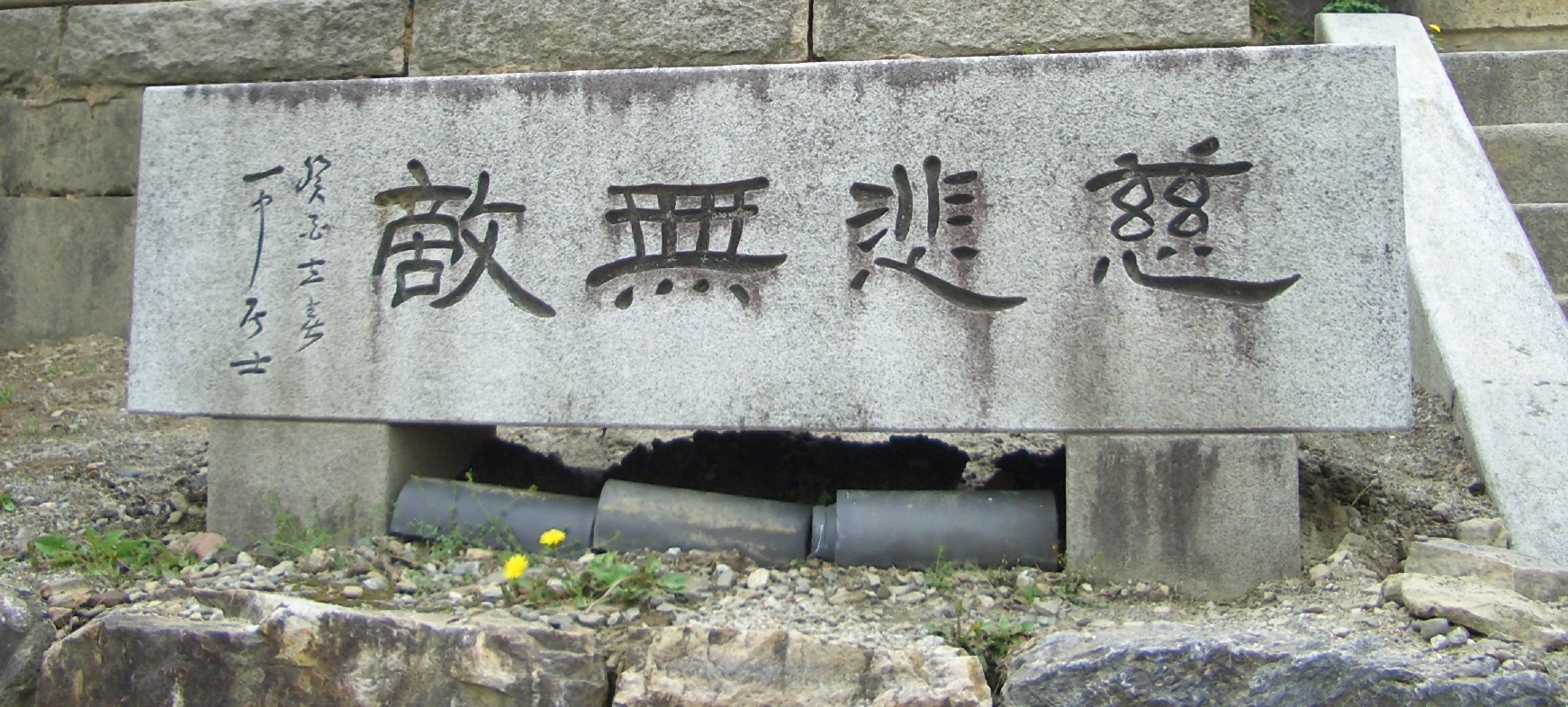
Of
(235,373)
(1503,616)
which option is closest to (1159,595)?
(1503,616)

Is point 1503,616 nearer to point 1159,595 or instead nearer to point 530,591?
point 1159,595

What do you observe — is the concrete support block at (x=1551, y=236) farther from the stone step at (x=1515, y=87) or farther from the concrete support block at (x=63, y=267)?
the concrete support block at (x=63, y=267)

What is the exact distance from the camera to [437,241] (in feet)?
9.72

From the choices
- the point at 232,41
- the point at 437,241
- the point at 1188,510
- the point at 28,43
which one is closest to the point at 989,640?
the point at 1188,510

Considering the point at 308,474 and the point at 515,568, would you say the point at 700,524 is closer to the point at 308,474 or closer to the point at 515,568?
the point at 515,568

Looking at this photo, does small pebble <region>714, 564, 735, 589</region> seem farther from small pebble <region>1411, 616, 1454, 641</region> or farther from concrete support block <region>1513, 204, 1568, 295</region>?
concrete support block <region>1513, 204, 1568, 295</region>

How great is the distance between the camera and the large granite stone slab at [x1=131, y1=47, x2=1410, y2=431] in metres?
2.63

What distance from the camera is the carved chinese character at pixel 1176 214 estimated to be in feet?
8.70

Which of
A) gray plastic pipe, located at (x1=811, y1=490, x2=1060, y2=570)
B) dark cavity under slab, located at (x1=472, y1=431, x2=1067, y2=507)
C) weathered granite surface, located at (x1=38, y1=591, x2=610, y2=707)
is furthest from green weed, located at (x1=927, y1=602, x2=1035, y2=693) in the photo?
dark cavity under slab, located at (x1=472, y1=431, x2=1067, y2=507)

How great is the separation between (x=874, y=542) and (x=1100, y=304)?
0.76m

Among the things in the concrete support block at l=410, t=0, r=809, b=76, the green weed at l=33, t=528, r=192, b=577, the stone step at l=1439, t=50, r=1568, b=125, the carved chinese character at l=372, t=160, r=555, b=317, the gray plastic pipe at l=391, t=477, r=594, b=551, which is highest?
the stone step at l=1439, t=50, r=1568, b=125

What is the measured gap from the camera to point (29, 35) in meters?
4.95

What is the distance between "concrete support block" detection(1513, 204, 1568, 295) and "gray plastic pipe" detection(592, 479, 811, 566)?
2617 millimetres

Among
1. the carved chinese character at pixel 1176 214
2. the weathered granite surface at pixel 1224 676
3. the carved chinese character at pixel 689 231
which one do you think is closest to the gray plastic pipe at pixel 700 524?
the carved chinese character at pixel 689 231
